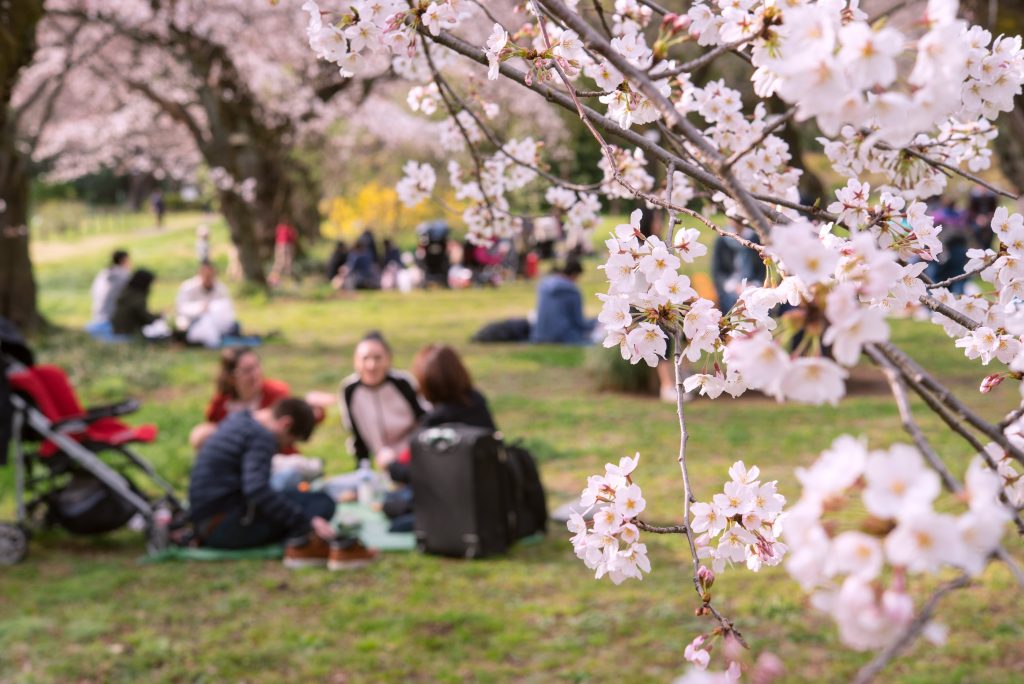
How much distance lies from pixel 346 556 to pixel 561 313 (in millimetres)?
6546

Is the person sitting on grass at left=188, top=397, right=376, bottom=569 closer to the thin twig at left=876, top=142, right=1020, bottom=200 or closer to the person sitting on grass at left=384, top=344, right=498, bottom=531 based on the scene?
the person sitting on grass at left=384, top=344, right=498, bottom=531

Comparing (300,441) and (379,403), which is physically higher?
(379,403)

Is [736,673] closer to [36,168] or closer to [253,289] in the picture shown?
[253,289]

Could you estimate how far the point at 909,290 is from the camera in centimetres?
146

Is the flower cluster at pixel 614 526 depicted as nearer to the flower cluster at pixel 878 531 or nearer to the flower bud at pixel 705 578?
the flower bud at pixel 705 578

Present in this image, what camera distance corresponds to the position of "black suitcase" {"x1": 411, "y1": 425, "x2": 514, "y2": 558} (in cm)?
503

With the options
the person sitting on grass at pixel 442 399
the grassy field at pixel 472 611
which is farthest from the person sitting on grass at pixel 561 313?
the person sitting on grass at pixel 442 399

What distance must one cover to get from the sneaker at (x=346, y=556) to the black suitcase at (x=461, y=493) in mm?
291

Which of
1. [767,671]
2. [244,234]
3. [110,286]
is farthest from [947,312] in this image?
[244,234]

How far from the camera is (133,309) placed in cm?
1202

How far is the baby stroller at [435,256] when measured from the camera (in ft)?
57.5

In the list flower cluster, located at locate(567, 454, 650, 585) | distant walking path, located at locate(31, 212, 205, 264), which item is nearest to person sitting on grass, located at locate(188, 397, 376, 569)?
flower cluster, located at locate(567, 454, 650, 585)

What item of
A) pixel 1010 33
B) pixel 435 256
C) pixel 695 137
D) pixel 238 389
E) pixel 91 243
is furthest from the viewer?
pixel 91 243

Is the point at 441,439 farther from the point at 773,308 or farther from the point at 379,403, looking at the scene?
the point at 773,308
